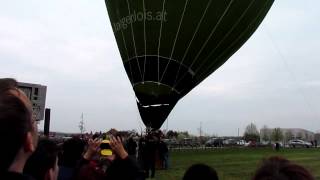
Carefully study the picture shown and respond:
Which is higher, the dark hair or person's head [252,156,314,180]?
the dark hair

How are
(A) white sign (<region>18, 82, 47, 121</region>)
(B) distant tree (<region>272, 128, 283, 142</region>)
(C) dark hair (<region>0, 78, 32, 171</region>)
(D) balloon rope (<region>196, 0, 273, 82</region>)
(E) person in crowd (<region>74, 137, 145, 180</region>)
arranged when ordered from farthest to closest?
(B) distant tree (<region>272, 128, 283, 142</region>)
(D) balloon rope (<region>196, 0, 273, 82</region>)
(A) white sign (<region>18, 82, 47, 121</region>)
(E) person in crowd (<region>74, 137, 145, 180</region>)
(C) dark hair (<region>0, 78, 32, 171</region>)

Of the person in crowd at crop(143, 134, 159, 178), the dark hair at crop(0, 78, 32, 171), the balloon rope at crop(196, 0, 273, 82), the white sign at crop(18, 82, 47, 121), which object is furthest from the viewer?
the person in crowd at crop(143, 134, 159, 178)

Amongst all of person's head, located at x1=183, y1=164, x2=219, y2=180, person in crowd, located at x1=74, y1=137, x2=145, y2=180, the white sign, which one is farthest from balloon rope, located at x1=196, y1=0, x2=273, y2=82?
person's head, located at x1=183, y1=164, x2=219, y2=180

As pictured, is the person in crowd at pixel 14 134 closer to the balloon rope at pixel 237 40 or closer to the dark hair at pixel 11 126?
the dark hair at pixel 11 126

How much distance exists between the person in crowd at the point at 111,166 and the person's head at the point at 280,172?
1.40 meters

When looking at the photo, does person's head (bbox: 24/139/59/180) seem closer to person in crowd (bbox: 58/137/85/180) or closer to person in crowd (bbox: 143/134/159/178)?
person in crowd (bbox: 58/137/85/180)

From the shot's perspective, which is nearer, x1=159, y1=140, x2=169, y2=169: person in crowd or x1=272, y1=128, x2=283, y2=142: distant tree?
x1=159, y1=140, x2=169, y2=169: person in crowd

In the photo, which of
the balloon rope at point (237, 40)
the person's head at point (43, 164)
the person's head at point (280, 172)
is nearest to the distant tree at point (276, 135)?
the balloon rope at point (237, 40)

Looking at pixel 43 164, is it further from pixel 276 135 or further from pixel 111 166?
pixel 276 135

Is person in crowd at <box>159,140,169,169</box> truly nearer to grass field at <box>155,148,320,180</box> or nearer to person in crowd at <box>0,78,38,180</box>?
grass field at <box>155,148,320,180</box>

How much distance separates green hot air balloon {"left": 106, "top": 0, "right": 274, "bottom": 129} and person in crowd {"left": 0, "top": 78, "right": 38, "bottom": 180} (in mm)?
10180

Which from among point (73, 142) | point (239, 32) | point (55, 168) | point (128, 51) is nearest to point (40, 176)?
point (55, 168)

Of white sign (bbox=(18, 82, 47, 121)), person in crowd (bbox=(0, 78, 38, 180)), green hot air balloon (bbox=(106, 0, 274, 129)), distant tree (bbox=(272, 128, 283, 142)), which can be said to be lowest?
person in crowd (bbox=(0, 78, 38, 180))

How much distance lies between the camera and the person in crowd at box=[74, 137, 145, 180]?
10.2 ft
